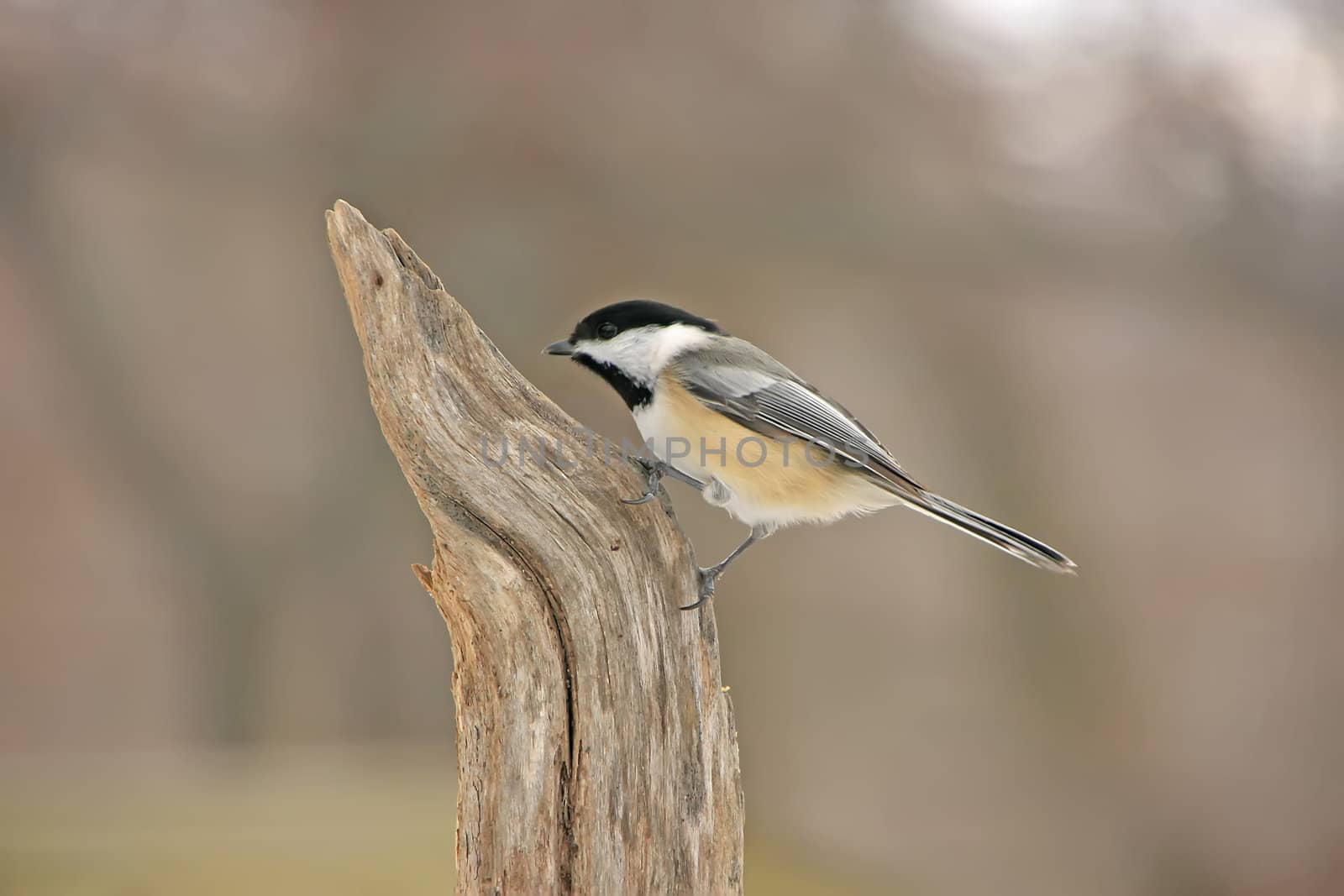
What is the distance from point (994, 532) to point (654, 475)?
0.62 metres

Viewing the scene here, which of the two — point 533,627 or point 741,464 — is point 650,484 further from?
point 533,627

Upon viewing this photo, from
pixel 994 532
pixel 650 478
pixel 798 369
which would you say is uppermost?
pixel 798 369

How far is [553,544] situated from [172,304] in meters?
3.05

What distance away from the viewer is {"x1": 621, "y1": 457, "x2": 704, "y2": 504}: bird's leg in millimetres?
1895

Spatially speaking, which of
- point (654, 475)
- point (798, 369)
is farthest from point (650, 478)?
point (798, 369)

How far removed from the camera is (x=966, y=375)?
4.14m

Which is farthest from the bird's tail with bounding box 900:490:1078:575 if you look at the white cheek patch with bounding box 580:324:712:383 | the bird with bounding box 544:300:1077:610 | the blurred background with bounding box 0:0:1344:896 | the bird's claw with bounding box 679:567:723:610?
the blurred background with bounding box 0:0:1344:896

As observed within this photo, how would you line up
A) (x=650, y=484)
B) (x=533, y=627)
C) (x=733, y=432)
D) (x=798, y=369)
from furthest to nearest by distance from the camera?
1. (x=798, y=369)
2. (x=733, y=432)
3. (x=650, y=484)
4. (x=533, y=627)

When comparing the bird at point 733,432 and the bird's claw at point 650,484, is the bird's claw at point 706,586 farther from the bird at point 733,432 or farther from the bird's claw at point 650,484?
the bird's claw at point 650,484

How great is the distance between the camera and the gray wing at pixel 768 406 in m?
2.07

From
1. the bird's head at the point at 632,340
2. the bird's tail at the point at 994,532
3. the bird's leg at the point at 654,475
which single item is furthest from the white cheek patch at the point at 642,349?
the bird's tail at the point at 994,532

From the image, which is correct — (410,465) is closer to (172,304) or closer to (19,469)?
(172,304)

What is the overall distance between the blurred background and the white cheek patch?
1.66 m

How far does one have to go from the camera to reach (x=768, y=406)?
6.91 feet
